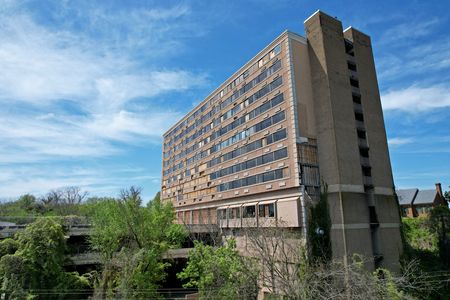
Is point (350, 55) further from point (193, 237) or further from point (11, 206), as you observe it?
point (11, 206)

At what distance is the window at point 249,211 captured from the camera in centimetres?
3723

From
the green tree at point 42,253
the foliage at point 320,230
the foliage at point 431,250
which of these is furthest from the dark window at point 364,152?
the green tree at point 42,253

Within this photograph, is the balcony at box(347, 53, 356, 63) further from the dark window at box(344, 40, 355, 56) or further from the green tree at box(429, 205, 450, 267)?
the green tree at box(429, 205, 450, 267)

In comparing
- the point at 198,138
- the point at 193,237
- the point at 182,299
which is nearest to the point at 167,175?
the point at 198,138

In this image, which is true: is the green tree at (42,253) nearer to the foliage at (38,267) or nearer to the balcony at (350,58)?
the foliage at (38,267)

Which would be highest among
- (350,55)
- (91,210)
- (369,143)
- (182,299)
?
(350,55)

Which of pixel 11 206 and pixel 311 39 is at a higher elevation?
pixel 311 39

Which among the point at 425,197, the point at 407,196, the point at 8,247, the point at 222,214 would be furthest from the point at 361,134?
the point at 8,247

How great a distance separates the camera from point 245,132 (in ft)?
134

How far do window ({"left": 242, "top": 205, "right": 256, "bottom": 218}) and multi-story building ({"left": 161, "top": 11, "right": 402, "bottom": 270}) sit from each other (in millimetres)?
124

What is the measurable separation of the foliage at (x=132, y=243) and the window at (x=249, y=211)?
9.43 meters

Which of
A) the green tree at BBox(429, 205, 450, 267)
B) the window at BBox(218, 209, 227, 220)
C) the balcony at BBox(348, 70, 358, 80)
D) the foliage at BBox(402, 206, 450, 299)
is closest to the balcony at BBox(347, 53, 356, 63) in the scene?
the balcony at BBox(348, 70, 358, 80)

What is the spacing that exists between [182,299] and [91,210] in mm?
26358

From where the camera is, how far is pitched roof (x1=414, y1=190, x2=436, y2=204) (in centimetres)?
5872
